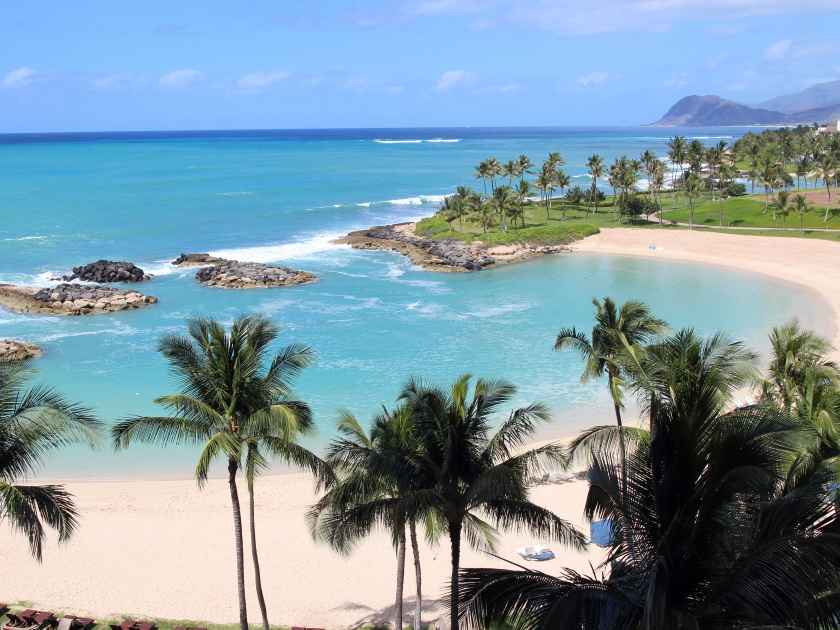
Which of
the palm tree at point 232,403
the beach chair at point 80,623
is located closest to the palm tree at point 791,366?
the palm tree at point 232,403

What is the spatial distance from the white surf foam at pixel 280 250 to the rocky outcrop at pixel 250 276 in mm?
6372

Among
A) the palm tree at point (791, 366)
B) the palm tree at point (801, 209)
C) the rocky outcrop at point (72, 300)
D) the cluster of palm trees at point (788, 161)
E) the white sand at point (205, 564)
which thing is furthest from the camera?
the cluster of palm trees at point (788, 161)

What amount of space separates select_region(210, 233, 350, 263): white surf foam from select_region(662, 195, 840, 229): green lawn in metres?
35.4

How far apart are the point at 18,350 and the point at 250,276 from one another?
→ 2114 cm

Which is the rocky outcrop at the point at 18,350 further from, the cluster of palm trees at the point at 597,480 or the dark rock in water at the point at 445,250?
the dark rock in water at the point at 445,250

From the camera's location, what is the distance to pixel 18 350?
42.2m

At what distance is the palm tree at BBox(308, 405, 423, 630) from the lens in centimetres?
1257

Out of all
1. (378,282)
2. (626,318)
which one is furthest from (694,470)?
(378,282)

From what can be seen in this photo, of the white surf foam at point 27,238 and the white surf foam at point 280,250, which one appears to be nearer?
the white surf foam at point 280,250

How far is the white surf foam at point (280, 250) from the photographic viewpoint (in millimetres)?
71375

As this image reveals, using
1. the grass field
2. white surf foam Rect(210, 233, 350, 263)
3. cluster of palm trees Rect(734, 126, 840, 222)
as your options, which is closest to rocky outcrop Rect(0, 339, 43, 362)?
white surf foam Rect(210, 233, 350, 263)

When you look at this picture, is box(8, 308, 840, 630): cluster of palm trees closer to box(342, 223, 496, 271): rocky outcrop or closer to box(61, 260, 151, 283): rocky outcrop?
box(342, 223, 496, 271): rocky outcrop

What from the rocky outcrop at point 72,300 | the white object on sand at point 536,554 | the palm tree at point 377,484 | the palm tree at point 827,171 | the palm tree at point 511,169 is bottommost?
the white object on sand at point 536,554

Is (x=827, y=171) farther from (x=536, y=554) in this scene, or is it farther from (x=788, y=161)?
(x=536, y=554)
